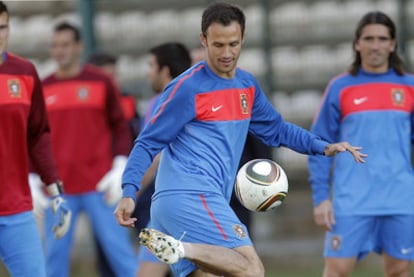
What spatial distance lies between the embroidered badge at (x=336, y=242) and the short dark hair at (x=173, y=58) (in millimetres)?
1759

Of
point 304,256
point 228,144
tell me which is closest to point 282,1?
point 304,256

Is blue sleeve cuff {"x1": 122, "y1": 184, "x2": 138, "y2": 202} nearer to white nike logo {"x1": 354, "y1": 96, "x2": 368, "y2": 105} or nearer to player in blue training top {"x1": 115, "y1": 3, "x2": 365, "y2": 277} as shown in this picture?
player in blue training top {"x1": 115, "y1": 3, "x2": 365, "y2": 277}

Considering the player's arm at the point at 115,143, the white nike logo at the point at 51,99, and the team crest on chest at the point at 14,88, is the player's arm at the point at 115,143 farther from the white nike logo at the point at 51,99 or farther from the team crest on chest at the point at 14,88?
the team crest on chest at the point at 14,88

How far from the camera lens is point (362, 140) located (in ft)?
26.6

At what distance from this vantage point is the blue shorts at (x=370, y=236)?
8094 mm

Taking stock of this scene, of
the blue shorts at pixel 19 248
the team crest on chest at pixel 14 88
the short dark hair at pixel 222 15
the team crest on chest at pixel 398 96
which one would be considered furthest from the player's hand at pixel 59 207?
the team crest on chest at pixel 398 96

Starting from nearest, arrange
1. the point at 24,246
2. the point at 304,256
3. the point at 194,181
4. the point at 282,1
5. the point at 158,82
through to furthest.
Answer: the point at 194,181
the point at 24,246
the point at 158,82
the point at 304,256
the point at 282,1

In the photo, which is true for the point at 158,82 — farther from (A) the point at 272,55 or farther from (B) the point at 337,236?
(A) the point at 272,55

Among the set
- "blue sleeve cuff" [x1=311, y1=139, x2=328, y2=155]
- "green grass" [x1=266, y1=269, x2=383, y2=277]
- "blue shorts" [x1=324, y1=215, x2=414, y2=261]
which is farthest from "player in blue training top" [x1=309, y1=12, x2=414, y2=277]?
"green grass" [x1=266, y1=269, x2=383, y2=277]

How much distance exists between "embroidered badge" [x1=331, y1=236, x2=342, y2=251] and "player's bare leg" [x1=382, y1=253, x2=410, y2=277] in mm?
362

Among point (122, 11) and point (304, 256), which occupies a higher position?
point (122, 11)

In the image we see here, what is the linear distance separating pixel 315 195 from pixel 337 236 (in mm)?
368

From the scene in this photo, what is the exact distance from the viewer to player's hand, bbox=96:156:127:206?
33.5 ft

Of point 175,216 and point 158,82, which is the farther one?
point 158,82
